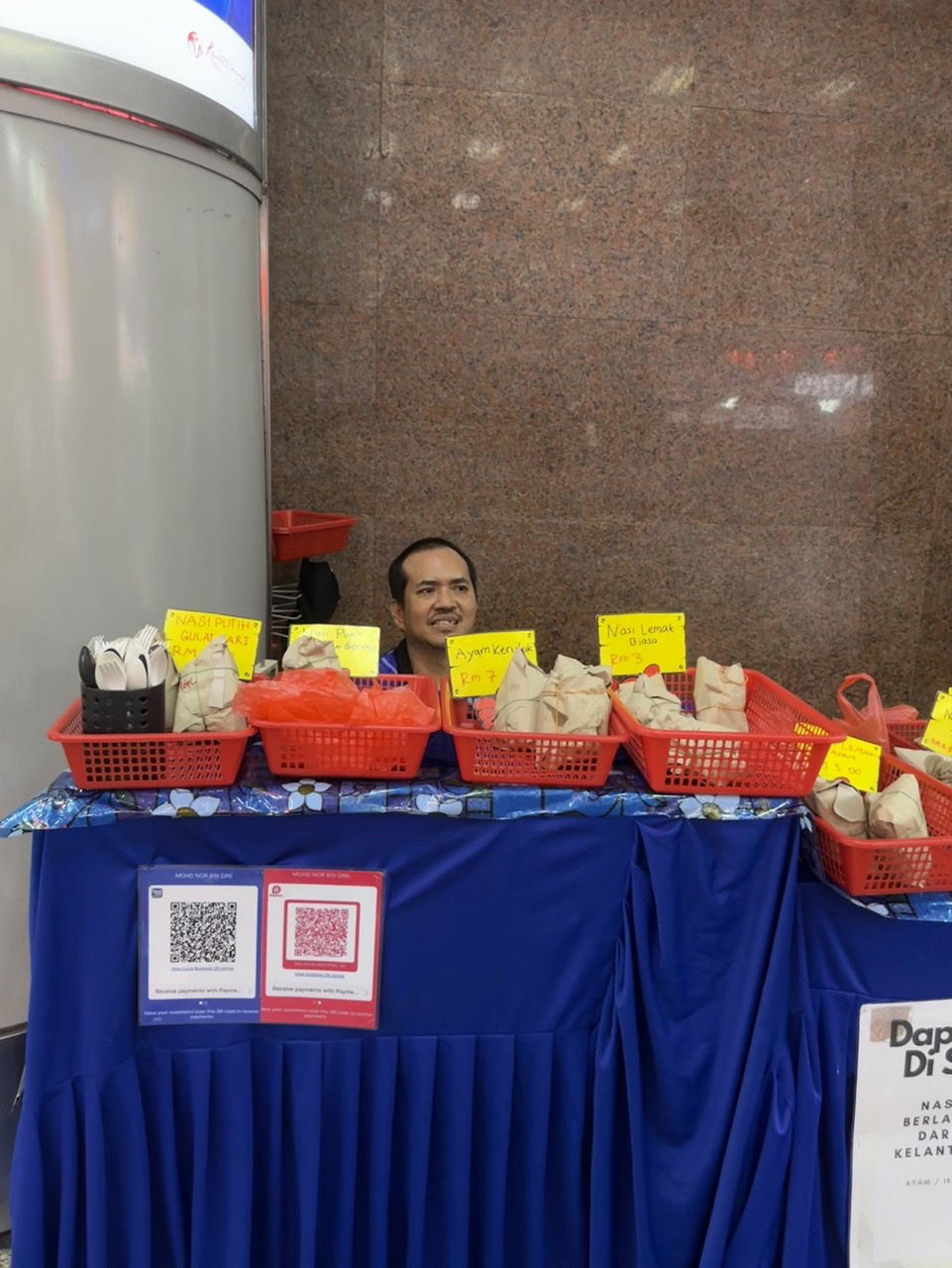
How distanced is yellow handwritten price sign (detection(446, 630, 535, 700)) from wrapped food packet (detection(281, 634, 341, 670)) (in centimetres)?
22

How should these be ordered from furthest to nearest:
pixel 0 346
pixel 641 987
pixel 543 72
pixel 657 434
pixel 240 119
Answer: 1. pixel 657 434
2. pixel 543 72
3. pixel 240 119
4. pixel 0 346
5. pixel 641 987

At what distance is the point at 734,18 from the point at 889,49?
0.56m

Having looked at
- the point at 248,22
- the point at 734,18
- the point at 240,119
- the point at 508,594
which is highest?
the point at 734,18

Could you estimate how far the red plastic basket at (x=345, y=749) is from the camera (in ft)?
4.14

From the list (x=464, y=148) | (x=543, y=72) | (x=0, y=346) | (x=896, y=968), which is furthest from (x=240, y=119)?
(x=896, y=968)

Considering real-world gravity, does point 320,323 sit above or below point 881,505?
above

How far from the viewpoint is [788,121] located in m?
2.86

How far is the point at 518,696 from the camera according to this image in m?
1.38

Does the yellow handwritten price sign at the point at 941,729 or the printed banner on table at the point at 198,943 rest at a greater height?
the yellow handwritten price sign at the point at 941,729

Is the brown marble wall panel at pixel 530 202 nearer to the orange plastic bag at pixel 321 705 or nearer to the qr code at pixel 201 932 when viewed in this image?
the orange plastic bag at pixel 321 705

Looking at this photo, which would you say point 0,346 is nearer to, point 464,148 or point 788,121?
point 464,148

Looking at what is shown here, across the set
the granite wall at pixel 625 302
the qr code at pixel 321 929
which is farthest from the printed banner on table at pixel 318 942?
the granite wall at pixel 625 302

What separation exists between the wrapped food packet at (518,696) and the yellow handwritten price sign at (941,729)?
2.73ft

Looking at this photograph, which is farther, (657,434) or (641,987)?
(657,434)
